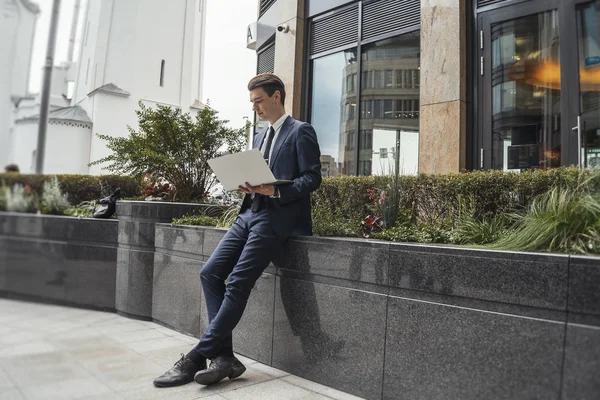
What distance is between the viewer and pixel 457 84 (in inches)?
245

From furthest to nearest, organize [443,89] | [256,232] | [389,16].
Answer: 1. [389,16]
2. [443,89]
3. [256,232]

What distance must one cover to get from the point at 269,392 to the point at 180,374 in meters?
0.58

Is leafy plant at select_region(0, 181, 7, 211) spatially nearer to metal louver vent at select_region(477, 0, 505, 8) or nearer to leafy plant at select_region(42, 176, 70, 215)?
leafy plant at select_region(42, 176, 70, 215)

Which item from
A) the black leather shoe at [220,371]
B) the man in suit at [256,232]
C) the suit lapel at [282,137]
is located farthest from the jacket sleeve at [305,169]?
the black leather shoe at [220,371]

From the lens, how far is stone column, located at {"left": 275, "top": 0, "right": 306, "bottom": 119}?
8.89 metres

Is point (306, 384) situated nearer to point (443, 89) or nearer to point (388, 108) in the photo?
point (443, 89)

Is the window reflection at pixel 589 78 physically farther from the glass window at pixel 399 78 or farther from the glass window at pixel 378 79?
the glass window at pixel 378 79

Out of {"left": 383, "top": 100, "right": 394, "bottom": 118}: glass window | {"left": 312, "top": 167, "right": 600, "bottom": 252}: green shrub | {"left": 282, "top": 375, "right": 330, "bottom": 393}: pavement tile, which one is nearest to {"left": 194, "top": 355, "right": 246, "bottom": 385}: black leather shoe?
{"left": 282, "top": 375, "right": 330, "bottom": 393}: pavement tile

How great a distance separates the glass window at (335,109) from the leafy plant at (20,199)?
7476mm

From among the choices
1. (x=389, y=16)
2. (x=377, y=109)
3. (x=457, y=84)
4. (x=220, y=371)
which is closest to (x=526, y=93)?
(x=457, y=84)

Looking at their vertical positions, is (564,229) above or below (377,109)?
below

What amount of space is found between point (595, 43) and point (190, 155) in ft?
16.6

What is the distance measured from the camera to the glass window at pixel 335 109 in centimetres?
821

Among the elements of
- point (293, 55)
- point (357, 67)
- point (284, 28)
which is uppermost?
point (284, 28)
